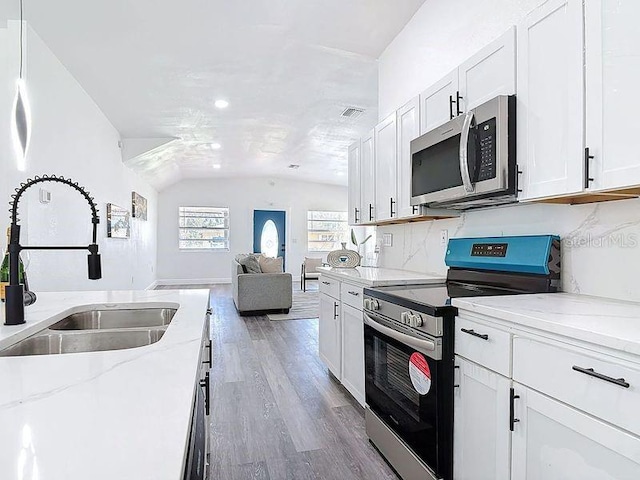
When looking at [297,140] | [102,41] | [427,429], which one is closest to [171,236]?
[297,140]

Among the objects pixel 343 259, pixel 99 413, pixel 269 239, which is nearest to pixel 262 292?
pixel 343 259

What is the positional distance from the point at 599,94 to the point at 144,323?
195cm

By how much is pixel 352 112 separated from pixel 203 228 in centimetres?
648

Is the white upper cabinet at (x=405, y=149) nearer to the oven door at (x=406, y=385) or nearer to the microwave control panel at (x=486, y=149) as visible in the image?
the microwave control panel at (x=486, y=149)

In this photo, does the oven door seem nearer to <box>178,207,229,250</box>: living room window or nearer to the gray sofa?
the gray sofa

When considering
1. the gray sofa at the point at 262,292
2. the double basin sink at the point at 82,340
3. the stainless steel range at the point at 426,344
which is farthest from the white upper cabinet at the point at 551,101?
the gray sofa at the point at 262,292

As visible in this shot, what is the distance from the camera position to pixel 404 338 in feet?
6.02

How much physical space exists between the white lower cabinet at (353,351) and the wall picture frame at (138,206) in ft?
17.3

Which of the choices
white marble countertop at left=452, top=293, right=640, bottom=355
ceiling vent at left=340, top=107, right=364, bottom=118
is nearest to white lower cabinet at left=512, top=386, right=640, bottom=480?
white marble countertop at left=452, top=293, right=640, bottom=355

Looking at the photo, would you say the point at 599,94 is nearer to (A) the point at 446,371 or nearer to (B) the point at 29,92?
(A) the point at 446,371

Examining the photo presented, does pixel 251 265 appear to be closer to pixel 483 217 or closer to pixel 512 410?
pixel 483 217

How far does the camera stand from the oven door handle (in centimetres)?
166

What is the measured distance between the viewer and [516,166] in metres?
1.76

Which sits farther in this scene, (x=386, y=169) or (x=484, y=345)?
(x=386, y=169)
